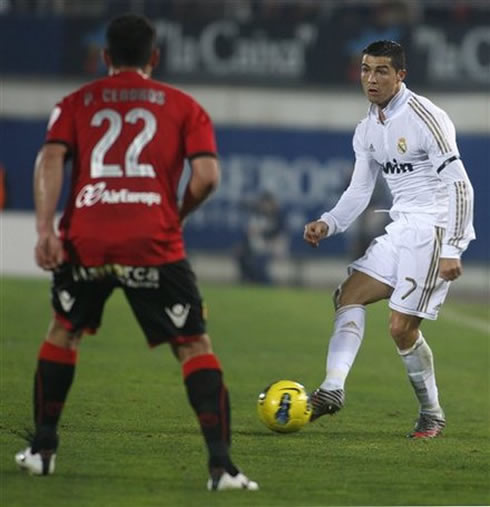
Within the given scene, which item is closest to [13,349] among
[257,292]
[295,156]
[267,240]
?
[257,292]

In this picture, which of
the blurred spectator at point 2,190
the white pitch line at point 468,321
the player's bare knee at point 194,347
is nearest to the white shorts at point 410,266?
the player's bare knee at point 194,347

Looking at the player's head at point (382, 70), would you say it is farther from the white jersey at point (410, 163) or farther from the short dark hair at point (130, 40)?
the short dark hair at point (130, 40)

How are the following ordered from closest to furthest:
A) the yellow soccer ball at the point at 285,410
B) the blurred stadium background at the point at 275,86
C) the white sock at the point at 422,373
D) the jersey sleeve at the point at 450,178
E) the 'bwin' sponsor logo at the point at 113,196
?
the 'bwin' sponsor logo at the point at 113,196, the jersey sleeve at the point at 450,178, the yellow soccer ball at the point at 285,410, the white sock at the point at 422,373, the blurred stadium background at the point at 275,86

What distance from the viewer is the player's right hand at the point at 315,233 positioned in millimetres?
9133

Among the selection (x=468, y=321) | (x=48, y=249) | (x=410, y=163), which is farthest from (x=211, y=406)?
(x=468, y=321)

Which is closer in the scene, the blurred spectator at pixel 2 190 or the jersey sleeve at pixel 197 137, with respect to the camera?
the jersey sleeve at pixel 197 137

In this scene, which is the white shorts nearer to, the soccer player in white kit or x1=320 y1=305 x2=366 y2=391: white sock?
the soccer player in white kit

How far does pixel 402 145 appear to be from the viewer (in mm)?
9219

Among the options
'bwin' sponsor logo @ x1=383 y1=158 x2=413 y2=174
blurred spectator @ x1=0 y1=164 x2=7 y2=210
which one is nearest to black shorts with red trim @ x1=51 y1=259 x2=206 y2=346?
'bwin' sponsor logo @ x1=383 y1=158 x2=413 y2=174

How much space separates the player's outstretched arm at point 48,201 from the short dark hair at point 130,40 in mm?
458

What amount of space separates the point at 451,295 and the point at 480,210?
1.97m

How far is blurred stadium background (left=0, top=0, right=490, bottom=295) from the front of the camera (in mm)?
30328

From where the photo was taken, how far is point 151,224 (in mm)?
6719

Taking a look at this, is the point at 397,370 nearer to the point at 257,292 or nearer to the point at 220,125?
the point at 257,292
